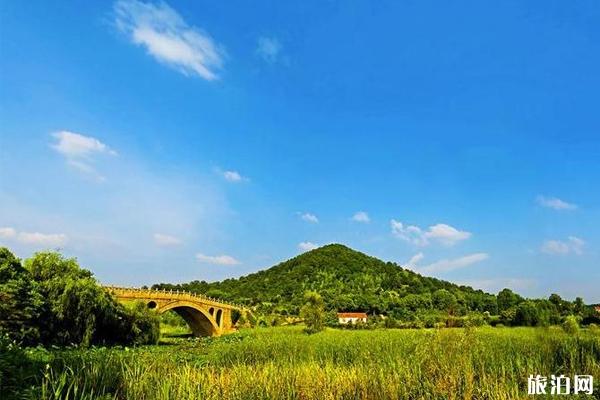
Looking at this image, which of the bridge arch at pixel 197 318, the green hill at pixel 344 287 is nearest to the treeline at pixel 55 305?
the bridge arch at pixel 197 318

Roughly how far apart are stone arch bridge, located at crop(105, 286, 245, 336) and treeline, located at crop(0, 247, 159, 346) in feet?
33.4

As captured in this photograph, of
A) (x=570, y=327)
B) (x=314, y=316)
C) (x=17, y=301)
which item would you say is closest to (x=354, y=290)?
(x=314, y=316)

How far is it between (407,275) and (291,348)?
3793 inches

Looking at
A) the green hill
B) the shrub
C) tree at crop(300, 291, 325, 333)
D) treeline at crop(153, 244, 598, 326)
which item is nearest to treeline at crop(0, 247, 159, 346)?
tree at crop(300, 291, 325, 333)

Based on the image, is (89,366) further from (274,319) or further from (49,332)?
(274,319)

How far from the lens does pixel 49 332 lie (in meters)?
21.8

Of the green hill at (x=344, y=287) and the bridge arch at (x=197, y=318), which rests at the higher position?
the green hill at (x=344, y=287)

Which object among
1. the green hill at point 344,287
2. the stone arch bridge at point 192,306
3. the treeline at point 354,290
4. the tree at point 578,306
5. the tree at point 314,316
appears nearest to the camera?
the stone arch bridge at point 192,306

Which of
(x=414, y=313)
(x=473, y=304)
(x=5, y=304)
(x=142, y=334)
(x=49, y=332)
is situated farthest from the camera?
(x=473, y=304)

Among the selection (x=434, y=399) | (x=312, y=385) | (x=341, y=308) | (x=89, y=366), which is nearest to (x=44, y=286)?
(x=89, y=366)

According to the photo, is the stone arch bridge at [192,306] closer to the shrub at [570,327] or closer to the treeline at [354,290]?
the treeline at [354,290]

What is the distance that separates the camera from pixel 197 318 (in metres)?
48.4

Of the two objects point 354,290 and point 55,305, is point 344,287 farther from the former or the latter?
point 55,305

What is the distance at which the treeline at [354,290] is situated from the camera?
73.7 metres
